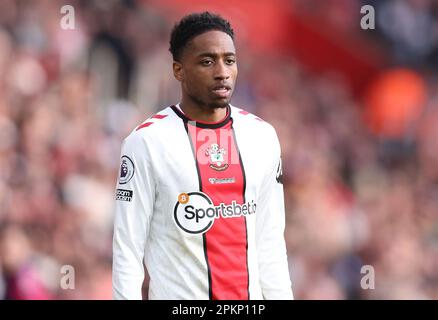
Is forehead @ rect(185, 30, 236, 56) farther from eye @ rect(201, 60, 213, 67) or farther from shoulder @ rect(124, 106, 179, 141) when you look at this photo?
shoulder @ rect(124, 106, 179, 141)

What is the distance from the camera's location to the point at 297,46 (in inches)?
453

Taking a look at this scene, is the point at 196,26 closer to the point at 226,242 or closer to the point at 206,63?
the point at 206,63

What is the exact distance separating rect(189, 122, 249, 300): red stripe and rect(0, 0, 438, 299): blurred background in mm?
3733

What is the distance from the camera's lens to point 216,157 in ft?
12.8

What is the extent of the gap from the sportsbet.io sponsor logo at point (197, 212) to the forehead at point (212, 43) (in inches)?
23.3

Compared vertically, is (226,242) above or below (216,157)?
below

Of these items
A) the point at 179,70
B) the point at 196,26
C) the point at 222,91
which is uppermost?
the point at 196,26

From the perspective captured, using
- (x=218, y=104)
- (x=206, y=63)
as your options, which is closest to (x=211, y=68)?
(x=206, y=63)

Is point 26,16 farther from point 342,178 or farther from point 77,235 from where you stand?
point 342,178

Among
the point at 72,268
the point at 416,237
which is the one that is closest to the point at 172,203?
the point at 72,268

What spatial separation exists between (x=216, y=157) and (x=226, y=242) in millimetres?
358

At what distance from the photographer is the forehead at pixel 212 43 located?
3875 millimetres
